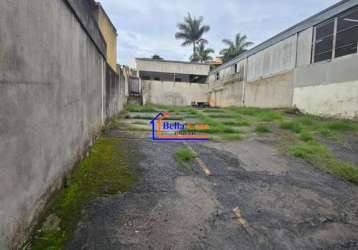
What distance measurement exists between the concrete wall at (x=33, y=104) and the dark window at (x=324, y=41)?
9066 mm

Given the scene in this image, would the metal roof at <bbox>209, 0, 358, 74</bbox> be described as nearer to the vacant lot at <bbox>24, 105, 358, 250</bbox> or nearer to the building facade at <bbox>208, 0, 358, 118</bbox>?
the building facade at <bbox>208, 0, 358, 118</bbox>

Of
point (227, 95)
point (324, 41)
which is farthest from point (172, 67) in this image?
point (324, 41)

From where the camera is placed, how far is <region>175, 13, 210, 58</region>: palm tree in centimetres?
2302

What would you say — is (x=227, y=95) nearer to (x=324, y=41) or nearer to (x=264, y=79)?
(x=264, y=79)

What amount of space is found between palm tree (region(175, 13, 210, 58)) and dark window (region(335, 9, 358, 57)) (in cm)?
1791

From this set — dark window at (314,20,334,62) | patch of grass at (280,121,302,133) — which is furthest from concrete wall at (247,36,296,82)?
patch of grass at (280,121,302,133)

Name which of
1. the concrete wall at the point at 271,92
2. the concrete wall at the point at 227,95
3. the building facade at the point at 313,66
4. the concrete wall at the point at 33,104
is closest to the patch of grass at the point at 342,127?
the building facade at the point at 313,66

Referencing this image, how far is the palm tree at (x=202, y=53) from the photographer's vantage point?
24.4m

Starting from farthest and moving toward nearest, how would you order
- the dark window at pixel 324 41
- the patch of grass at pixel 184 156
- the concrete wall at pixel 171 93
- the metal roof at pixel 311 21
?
1. the concrete wall at pixel 171 93
2. the dark window at pixel 324 41
3. the metal roof at pixel 311 21
4. the patch of grass at pixel 184 156

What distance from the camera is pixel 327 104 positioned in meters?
7.42

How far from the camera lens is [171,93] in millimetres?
18328

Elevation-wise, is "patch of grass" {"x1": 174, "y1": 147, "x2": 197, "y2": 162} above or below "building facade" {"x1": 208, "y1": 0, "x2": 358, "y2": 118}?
below

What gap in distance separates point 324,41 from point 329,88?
6.80 feet

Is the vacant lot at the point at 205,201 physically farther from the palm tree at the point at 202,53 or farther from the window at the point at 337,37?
the palm tree at the point at 202,53
